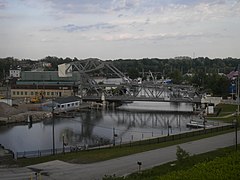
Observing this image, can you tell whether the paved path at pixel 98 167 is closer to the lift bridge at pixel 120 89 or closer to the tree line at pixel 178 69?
the lift bridge at pixel 120 89

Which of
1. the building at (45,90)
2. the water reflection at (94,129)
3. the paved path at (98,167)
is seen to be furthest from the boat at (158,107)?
the paved path at (98,167)

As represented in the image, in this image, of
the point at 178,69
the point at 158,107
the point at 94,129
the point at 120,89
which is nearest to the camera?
the point at 94,129

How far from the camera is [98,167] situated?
11.8 metres

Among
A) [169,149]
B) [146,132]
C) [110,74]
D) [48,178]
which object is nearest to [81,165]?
[48,178]

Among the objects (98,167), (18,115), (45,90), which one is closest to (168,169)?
(98,167)

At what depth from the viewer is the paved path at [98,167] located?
35.4 ft

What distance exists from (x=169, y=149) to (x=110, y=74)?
90.5m

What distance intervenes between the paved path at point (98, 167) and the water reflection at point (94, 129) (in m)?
7.20

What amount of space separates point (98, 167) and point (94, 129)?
1499 cm

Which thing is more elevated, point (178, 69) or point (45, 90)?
point (178, 69)

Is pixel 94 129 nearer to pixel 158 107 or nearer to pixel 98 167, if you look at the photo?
pixel 98 167

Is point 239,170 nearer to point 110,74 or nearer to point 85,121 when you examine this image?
point 85,121

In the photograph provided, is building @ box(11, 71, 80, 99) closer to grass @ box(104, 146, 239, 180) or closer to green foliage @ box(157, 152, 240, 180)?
grass @ box(104, 146, 239, 180)

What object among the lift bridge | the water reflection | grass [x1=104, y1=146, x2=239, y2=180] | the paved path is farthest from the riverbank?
grass [x1=104, y1=146, x2=239, y2=180]
